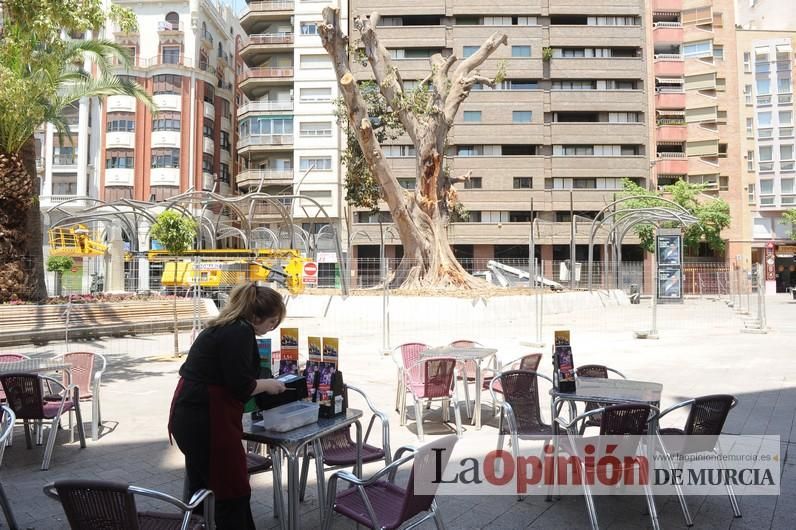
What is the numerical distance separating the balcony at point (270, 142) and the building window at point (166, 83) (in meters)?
6.48

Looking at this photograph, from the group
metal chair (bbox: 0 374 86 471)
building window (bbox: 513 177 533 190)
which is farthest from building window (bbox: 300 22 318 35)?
metal chair (bbox: 0 374 86 471)

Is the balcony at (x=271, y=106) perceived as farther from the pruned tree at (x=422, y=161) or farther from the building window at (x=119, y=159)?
the pruned tree at (x=422, y=161)

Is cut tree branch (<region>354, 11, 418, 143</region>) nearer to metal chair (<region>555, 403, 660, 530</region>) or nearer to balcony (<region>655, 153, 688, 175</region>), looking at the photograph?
metal chair (<region>555, 403, 660, 530</region>)

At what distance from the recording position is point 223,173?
48.8 metres

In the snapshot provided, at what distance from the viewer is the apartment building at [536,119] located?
43.2m

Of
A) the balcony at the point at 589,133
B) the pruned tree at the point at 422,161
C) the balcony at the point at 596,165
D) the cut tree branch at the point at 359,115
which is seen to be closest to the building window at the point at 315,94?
the balcony at the point at 589,133

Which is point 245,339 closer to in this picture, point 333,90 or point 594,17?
point 333,90

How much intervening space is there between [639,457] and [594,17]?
47.6 metres

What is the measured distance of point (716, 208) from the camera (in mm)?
39188

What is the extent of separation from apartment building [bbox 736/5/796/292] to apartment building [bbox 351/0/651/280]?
955cm

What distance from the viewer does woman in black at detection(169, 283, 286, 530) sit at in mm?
2775

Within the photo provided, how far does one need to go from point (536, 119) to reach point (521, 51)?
17.7ft

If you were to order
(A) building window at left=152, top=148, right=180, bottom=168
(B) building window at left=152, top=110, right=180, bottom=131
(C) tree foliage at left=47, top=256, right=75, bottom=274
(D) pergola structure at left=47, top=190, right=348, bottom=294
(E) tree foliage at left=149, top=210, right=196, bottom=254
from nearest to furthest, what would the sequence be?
(D) pergola structure at left=47, top=190, right=348, bottom=294 < (E) tree foliage at left=149, top=210, right=196, bottom=254 < (C) tree foliage at left=47, top=256, right=75, bottom=274 < (A) building window at left=152, top=148, right=180, bottom=168 < (B) building window at left=152, top=110, right=180, bottom=131

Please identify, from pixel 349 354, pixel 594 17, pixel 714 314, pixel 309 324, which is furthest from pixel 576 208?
pixel 349 354
